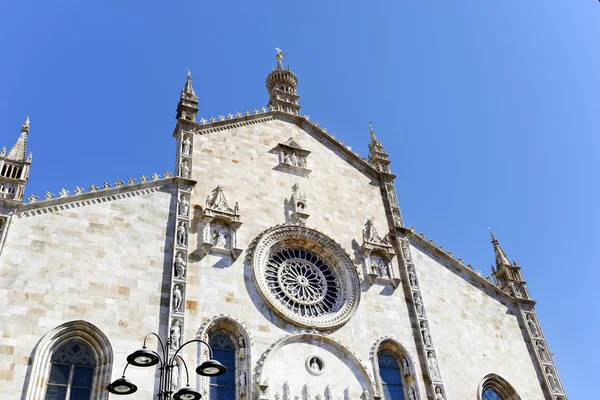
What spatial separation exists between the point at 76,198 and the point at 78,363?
577cm

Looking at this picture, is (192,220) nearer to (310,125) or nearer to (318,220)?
(318,220)

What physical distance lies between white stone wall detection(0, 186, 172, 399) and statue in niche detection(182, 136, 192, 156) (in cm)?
373

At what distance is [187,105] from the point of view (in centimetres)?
2573

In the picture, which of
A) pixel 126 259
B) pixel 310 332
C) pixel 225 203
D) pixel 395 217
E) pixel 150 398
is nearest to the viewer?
pixel 150 398

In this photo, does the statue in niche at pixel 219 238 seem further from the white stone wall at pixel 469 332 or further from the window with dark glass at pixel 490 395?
the window with dark glass at pixel 490 395

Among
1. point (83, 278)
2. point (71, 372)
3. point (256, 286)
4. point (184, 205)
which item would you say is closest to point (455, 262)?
point (256, 286)

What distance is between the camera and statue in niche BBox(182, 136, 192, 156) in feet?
80.0

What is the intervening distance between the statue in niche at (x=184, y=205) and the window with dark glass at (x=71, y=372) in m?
6.05

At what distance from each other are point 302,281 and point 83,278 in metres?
8.41

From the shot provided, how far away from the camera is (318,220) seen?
2541cm

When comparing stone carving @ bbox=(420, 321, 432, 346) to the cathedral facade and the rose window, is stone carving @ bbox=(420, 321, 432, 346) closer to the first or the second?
the cathedral facade

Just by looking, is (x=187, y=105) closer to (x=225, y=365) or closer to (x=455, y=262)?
(x=225, y=365)

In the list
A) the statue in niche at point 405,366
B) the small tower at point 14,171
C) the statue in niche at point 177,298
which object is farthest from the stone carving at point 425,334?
the small tower at point 14,171

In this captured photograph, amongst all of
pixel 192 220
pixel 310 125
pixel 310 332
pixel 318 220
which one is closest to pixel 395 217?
pixel 318 220
